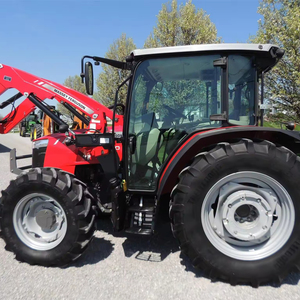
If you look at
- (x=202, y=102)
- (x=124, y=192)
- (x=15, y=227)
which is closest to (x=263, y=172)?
(x=202, y=102)

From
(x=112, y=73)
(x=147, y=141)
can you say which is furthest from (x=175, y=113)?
(x=112, y=73)

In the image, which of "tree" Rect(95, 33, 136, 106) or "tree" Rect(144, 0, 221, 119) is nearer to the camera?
"tree" Rect(144, 0, 221, 119)

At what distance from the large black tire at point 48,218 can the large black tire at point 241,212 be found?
961 mm

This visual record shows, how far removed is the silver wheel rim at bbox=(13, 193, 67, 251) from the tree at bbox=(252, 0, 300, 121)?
889cm

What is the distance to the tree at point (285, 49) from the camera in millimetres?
9336

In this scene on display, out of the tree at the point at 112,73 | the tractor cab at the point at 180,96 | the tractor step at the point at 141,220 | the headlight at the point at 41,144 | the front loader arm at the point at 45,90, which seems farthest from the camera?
the tree at the point at 112,73

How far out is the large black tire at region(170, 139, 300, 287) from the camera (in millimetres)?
2238

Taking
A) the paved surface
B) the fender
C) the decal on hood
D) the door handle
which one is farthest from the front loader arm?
the paved surface

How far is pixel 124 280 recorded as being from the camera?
239cm

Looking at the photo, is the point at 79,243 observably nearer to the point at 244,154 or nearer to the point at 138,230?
the point at 138,230

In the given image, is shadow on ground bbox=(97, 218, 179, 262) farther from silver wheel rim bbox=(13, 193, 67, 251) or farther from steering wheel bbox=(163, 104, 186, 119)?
steering wheel bbox=(163, 104, 186, 119)

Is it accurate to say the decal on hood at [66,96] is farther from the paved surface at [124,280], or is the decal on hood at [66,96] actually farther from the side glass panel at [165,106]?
the paved surface at [124,280]

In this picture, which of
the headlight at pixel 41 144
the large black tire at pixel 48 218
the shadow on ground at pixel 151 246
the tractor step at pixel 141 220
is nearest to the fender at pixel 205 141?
the tractor step at pixel 141 220

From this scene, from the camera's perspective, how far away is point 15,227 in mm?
2713
